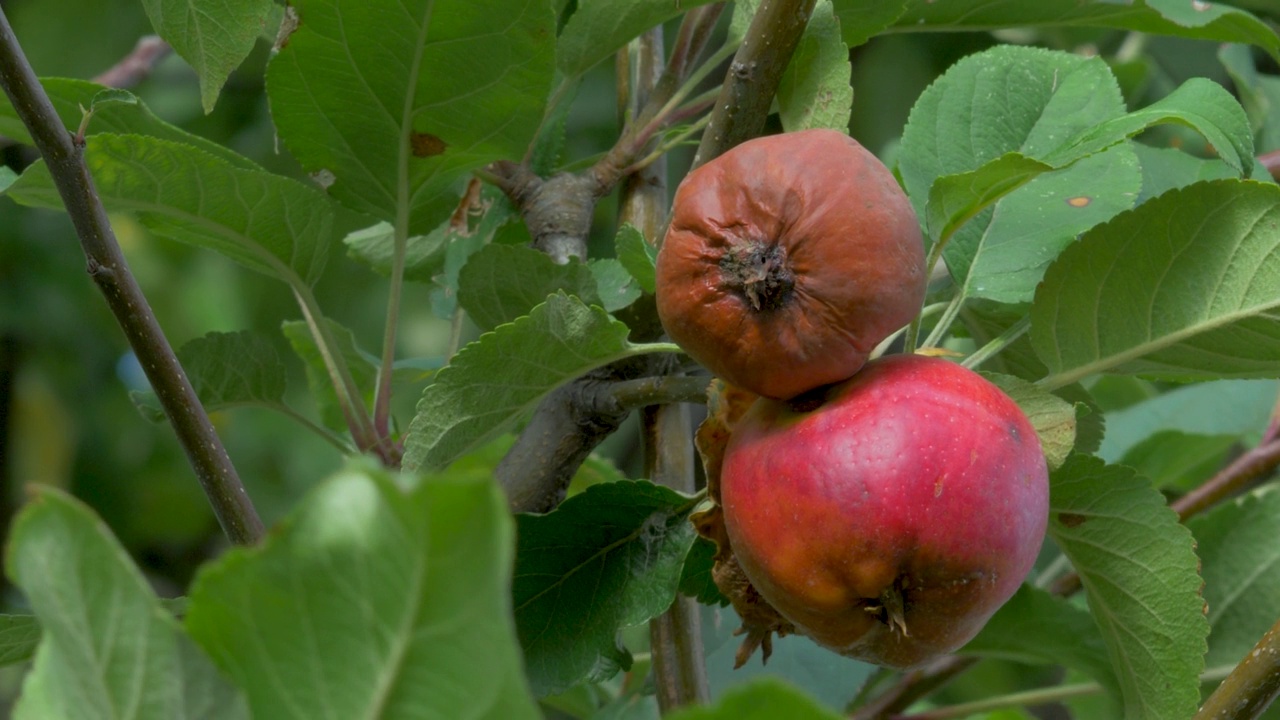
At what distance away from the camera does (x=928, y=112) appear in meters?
0.80

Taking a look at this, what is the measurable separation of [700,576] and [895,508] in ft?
0.90

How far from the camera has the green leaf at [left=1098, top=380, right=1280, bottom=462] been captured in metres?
1.38

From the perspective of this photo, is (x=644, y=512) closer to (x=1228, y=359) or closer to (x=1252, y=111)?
(x=1228, y=359)

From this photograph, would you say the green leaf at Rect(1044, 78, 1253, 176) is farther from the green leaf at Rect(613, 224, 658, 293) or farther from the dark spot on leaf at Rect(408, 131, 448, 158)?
the dark spot on leaf at Rect(408, 131, 448, 158)

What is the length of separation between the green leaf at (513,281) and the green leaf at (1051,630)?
16.6 inches

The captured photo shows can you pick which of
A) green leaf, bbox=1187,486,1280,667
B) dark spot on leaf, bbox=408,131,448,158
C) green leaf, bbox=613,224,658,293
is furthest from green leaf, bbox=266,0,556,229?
green leaf, bbox=1187,486,1280,667

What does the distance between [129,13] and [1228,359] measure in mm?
1985

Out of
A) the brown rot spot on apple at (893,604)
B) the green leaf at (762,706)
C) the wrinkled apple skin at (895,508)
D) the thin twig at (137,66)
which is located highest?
the green leaf at (762,706)

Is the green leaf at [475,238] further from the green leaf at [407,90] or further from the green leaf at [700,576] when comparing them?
the green leaf at [700,576]

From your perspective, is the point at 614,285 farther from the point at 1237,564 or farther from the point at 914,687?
the point at 1237,564

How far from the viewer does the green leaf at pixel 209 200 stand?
79 cm

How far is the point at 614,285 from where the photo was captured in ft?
2.61

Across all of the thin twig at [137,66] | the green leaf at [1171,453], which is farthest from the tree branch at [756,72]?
the thin twig at [137,66]

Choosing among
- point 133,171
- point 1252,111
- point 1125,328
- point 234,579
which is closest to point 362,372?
point 133,171
